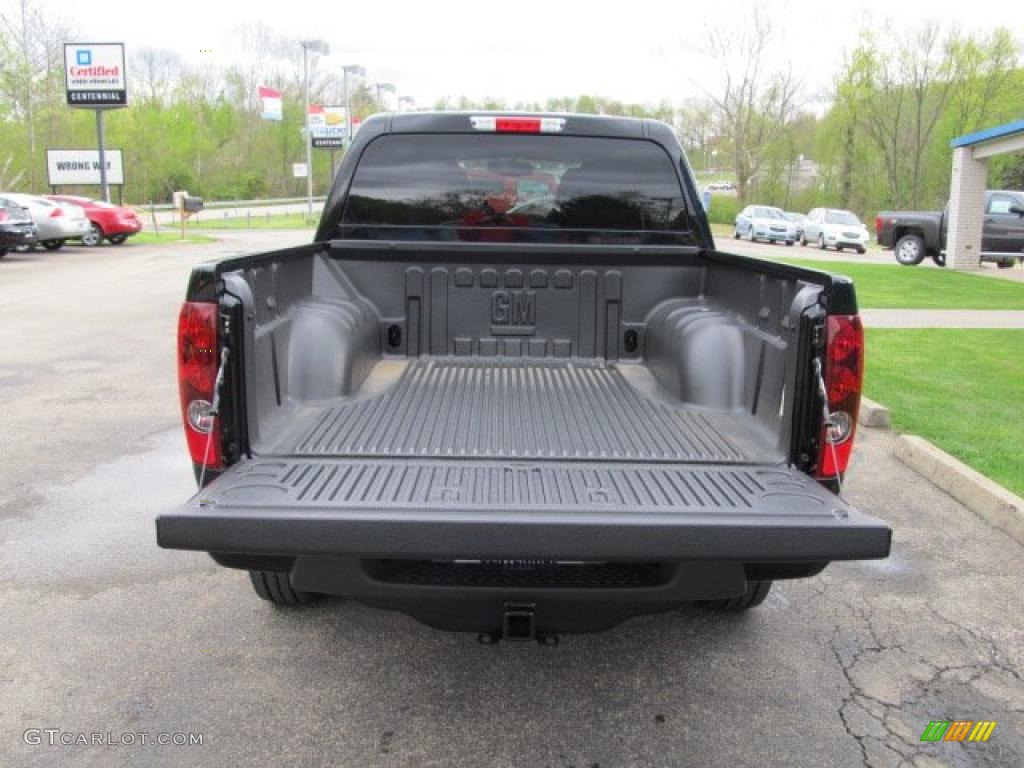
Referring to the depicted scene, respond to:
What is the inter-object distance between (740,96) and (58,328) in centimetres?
5457

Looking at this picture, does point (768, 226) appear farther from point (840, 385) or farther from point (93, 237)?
point (840, 385)

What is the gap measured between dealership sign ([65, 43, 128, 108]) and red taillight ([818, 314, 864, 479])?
112 ft

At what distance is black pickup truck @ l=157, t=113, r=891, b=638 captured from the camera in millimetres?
2539

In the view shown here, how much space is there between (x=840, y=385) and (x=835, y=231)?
32.8 meters

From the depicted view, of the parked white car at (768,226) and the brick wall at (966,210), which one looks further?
the parked white car at (768,226)

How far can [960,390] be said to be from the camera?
807 centimetres

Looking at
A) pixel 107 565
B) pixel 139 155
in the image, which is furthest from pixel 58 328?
pixel 139 155

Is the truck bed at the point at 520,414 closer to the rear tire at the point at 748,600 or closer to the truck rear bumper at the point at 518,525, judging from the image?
the truck rear bumper at the point at 518,525

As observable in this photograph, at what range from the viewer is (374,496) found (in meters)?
2.68

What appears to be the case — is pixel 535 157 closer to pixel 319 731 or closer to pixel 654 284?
pixel 654 284

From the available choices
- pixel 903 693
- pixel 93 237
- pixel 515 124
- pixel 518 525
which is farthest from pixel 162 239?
pixel 518 525

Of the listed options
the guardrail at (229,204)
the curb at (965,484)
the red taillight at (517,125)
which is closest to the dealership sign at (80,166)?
the guardrail at (229,204)

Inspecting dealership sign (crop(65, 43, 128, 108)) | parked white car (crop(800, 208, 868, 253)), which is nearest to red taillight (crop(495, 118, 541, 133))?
parked white car (crop(800, 208, 868, 253))

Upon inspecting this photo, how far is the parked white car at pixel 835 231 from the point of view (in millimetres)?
33281
